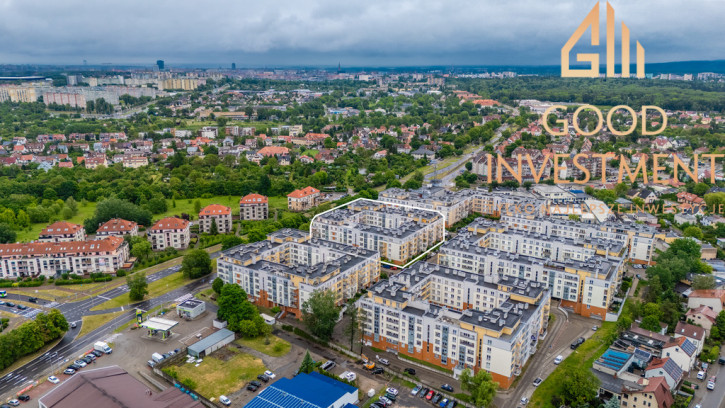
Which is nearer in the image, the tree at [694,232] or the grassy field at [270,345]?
the grassy field at [270,345]

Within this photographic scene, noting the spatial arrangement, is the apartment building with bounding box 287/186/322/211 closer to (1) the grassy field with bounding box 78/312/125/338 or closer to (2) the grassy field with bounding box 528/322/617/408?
(1) the grassy field with bounding box 78/312/125/338

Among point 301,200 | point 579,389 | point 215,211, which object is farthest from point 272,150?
point 579,389

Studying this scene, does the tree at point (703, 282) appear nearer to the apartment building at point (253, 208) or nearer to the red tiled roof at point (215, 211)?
the apartment building at point (253, 208)

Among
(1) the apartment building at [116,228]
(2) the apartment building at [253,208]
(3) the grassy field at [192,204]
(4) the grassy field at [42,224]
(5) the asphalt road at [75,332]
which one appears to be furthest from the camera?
(3) the grassy field at [192,204]

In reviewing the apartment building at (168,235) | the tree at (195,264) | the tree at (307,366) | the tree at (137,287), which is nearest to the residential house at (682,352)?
the tree at (307,366)

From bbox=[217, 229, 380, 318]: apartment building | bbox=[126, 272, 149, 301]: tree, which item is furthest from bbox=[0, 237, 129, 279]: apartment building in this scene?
bbox=[217, 229, 380, 318]: apartment building

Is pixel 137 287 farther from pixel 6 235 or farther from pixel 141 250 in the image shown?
pixel 6 235
